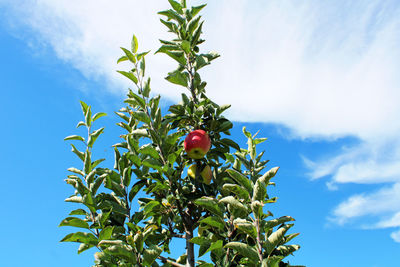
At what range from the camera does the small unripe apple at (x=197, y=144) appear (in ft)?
12.2

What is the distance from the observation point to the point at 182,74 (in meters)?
3.91

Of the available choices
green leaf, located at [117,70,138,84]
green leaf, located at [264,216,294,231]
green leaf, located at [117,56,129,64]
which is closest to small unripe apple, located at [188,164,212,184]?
green leaf, located at [264,216,294,231]

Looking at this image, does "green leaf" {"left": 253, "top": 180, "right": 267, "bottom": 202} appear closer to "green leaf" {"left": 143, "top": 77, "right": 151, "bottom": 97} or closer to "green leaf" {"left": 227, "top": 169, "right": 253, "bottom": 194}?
"green leaf" {"left": 227, "top": 169, "right": 253, "bottom": 194}

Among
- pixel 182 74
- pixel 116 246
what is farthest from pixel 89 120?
pixel 116 246

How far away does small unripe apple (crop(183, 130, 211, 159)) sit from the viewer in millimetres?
3707

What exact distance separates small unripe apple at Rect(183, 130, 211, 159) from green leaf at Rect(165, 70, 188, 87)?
655 millimetres

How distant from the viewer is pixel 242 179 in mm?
2820

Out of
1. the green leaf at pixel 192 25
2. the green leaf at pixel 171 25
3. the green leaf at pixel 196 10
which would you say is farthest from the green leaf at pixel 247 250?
the green leaf at pixel 196 10

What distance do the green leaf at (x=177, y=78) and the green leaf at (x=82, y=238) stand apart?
200 cm

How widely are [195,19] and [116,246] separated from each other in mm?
2909

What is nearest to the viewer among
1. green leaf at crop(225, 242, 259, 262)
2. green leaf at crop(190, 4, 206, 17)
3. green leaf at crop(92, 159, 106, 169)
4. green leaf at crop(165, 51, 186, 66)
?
green leaf at crop(225, 242, 259, 262)

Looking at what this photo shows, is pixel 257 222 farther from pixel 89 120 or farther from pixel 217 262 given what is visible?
pixel 89 120

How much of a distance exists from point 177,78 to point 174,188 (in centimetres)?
135

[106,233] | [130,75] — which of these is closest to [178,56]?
[130,75]
